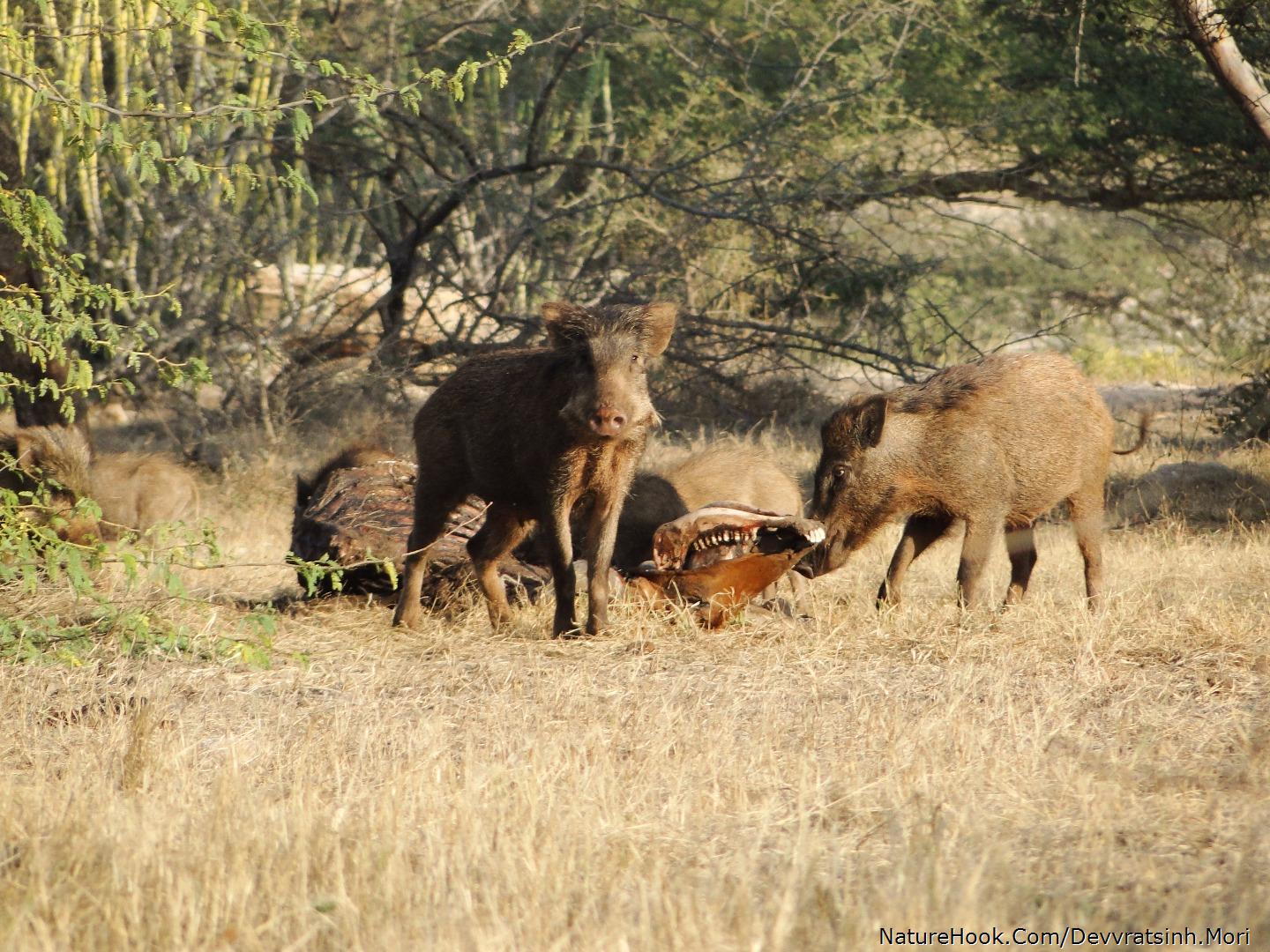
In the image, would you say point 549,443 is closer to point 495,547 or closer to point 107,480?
point 495,547

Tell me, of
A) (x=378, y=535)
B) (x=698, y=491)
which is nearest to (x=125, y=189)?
(x=378, y=535)

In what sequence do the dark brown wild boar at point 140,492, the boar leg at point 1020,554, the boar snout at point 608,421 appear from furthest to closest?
the dark brown wild boar at point 140,492, the boar leg at point 1020,554, the boar snout at point 608,421

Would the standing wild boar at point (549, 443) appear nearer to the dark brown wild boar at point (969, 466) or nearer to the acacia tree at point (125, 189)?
the dark brown wild boar at point (969, 466)

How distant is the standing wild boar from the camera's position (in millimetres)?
5977

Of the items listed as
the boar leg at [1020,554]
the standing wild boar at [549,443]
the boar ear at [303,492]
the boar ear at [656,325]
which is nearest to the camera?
the standing wild boar at [549,443]

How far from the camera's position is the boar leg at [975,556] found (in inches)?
263

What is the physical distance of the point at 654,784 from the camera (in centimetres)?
413

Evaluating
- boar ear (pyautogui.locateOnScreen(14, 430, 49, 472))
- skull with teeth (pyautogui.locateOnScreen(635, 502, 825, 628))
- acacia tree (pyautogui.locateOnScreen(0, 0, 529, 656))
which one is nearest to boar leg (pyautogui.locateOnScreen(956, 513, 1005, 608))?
skull with teeth (pyautogui.locateOnScreen(635, 502, 825, 628))

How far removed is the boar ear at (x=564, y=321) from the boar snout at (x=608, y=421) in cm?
50

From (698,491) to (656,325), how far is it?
197 centimetres

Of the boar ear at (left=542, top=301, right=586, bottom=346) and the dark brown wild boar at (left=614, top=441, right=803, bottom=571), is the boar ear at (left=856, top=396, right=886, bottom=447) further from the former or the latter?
the boar ear at (left=542, top=301, right=586, bottom=346)

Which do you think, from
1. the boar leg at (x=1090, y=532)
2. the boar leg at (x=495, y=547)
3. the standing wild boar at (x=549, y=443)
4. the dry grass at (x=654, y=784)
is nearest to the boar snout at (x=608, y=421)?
the standing wild boar at (x=549, y=443)

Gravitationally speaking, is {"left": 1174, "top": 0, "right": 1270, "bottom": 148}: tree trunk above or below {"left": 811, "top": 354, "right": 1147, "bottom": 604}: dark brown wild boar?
above

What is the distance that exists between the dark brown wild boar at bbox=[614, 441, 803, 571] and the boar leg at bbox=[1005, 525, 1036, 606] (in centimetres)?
106
